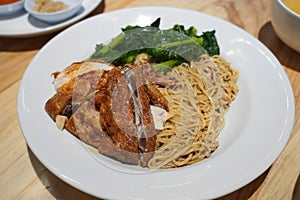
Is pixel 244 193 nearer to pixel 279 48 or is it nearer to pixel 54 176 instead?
pixel 54 176

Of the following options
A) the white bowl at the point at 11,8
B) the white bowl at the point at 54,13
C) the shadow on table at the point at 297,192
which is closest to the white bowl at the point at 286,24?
the shadow on table at the point at 297,192

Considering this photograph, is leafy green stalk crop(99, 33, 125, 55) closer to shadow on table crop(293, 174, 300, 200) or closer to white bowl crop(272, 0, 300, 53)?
white bowl crop(272, 0, 300, 53)

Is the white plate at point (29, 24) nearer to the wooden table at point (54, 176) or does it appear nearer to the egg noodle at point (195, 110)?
the wooden table at point (54, 176)

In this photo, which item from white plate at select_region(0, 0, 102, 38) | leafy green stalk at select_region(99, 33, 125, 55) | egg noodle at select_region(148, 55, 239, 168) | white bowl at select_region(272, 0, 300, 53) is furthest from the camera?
white plate at select_region(0, 0, 102, 38)

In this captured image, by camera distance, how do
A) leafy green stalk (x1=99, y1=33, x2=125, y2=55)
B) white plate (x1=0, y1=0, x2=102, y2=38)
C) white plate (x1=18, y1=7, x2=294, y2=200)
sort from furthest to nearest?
white plate (x1=0, y1=0, x2=102, y2=38), leafy green stalk (x1=99, y1=33, x2=125, y2=55), white plate (x1=18, y1=7, x2=294, y2=200)

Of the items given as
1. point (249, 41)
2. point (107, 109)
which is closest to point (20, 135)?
point (107, 109)

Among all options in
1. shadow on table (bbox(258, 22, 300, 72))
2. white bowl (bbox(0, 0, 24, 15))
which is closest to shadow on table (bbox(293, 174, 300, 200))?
shadow on table (bbox(258, 22, 300, 72))

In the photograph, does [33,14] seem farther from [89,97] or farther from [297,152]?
[297,152]
